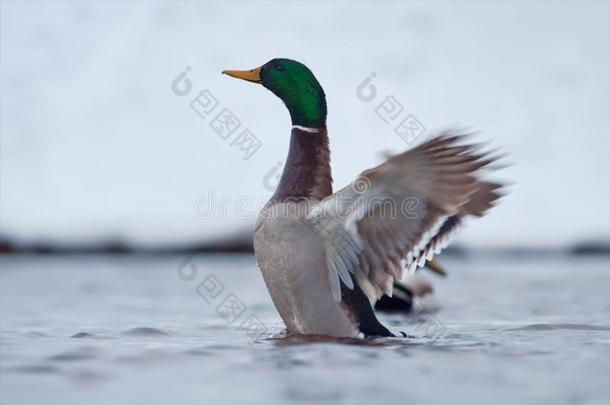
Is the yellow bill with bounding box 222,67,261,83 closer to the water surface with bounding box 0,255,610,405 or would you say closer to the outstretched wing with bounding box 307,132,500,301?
the outstretched wing with bounding box 307,132,500,301

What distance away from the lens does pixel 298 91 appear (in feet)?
19.9

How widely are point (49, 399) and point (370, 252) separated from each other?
2142 millimetres

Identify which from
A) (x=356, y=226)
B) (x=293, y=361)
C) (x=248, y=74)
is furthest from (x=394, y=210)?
(x=248, y=74)

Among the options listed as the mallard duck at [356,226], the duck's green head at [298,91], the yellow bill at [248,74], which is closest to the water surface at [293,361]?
the mallard duck at [356,226]

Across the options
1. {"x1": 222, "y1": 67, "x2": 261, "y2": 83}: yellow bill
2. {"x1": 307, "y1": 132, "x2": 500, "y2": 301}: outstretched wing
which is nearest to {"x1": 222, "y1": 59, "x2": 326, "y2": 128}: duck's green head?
{"x1": 222, "y1": 67, "x2": 261, "y2": 83}: yellow bill

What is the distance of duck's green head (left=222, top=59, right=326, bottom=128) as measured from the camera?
19.6ft

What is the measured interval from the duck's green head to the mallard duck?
24 cm

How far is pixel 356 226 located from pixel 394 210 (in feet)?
0.70

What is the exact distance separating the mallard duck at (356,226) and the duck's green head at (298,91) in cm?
24

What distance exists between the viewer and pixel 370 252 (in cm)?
548

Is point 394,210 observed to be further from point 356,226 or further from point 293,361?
point 293,361

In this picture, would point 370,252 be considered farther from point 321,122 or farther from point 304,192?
point 321,122

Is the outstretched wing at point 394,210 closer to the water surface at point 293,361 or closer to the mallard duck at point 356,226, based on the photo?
the mallard duck at point 356,226

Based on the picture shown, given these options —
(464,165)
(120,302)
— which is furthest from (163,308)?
A: (464,165)
